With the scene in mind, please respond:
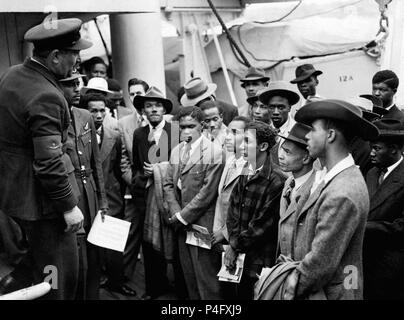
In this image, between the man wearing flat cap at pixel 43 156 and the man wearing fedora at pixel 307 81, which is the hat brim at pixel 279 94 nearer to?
the man wearing fedora at pixel 307 81

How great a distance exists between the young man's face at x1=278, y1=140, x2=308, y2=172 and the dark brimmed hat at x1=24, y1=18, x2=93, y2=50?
4.88 feet

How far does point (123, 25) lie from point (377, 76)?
3.87 m

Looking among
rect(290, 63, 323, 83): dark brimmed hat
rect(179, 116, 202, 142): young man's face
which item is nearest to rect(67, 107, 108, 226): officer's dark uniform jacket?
rect(179, 116, 202, 142): young man's face

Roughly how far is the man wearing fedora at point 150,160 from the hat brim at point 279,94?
0.94m

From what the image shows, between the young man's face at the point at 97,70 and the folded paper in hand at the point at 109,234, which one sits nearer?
the folded paper in hand at the point at 109,234

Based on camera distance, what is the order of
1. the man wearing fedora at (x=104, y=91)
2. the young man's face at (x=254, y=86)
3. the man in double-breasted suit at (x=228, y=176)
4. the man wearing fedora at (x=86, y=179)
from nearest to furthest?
the man wearing fedora at (x=86, y=179)
the man in double-breasted suit at (x=228, y=176)
the man wearing fedora at (x=104, y=91)
the young man's face at (x=254, y=86)

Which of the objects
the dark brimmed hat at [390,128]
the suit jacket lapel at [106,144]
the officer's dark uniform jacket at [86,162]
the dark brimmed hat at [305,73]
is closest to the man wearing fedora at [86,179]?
the officer's dark uniform jacket at [86,162]

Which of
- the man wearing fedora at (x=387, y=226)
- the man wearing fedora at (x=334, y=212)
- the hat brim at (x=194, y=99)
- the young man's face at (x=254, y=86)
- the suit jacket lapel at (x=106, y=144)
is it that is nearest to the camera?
the man wearing fedora at (x=334, y=212)

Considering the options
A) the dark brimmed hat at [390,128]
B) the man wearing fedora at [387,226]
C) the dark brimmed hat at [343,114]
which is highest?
the dark brimmed hat at [343,114]

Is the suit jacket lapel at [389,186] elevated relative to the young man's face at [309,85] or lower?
lower

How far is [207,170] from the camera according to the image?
185 inches

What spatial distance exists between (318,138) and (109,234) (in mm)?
2040

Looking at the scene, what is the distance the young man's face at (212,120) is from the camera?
17.3 ft
